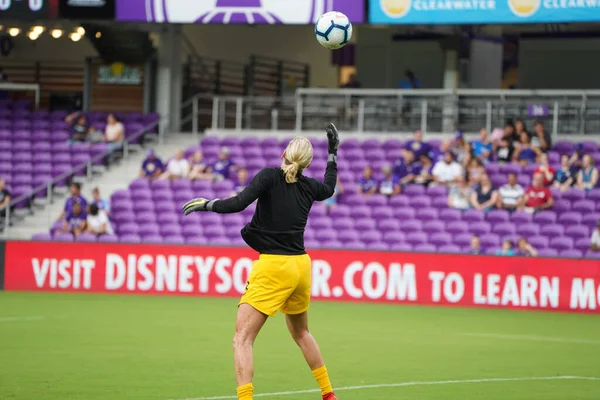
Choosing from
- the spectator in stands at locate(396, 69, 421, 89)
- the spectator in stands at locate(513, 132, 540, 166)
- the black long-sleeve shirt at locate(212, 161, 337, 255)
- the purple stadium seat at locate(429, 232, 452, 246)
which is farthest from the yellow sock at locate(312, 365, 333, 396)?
the spectator in stands at locate(396, 69, 421, 89)

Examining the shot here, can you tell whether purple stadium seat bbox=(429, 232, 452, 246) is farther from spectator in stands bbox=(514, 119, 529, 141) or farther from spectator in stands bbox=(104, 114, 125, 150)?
spectator in stands bbox=(104, 114, 125, 150)

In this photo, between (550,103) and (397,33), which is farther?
(397,33)

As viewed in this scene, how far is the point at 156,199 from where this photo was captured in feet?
85.8

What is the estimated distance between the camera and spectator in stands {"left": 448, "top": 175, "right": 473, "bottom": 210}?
936 inches

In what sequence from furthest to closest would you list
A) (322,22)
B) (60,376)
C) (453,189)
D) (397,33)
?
1. (397,33)
2. (453,189)
3. (322,22)
4. (60,376)

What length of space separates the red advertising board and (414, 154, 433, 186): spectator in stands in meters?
3.98

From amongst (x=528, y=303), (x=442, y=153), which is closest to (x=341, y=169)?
(x=442, y=153)

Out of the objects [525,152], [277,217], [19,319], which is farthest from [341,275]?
[277,217]

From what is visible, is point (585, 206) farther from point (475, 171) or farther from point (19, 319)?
point (19, 319)

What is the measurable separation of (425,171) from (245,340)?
54.9 feet

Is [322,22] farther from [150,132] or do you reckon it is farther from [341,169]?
[150,132]

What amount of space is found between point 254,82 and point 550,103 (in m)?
9.15

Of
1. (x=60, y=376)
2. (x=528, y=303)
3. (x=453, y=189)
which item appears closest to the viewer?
(x=60, y=376)

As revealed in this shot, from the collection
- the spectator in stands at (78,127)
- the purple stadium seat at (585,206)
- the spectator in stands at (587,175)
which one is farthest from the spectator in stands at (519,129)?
the spectator in stands at (78,127)
